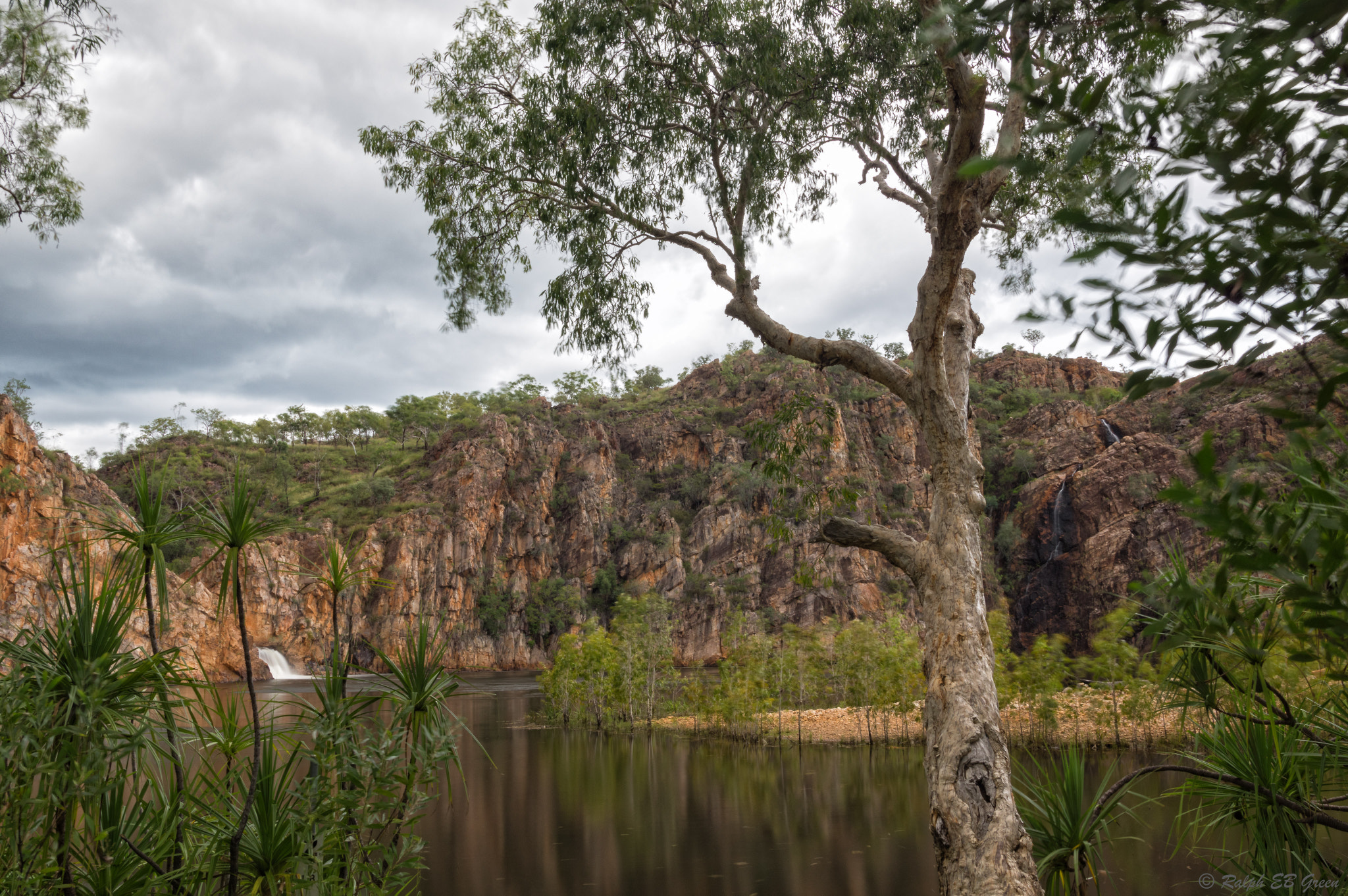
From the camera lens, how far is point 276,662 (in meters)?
36.4

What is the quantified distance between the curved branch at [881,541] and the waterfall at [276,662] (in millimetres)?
37200

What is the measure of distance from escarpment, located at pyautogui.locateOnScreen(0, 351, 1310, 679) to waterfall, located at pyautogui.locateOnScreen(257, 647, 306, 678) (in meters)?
0.70

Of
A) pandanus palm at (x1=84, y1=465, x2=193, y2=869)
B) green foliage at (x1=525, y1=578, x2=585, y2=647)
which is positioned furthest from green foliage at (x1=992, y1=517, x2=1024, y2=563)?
pandanus palm at (x1=84, y1=465, x2=193, y2=869)

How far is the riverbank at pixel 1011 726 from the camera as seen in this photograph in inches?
601

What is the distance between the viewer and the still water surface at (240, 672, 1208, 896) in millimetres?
8781

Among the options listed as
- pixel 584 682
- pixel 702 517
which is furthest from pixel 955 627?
pixel 702 517

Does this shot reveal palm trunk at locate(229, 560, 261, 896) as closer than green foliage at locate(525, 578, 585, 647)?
Yes

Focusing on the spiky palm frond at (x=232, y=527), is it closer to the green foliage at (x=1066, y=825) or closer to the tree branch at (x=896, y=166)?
the green foliage at (x=1066, y=825)

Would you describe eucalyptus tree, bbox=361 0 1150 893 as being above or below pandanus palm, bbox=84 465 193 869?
above

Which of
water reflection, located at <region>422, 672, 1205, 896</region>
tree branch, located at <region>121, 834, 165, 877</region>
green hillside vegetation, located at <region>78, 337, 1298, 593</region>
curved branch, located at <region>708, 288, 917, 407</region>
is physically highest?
green hillside vegetation, located at <region>78, 337, 1298, 593</region>

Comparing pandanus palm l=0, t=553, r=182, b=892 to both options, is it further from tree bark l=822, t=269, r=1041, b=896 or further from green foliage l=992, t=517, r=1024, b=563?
green foliage l=992, t=517, r=1024, b=563

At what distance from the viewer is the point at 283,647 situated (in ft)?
124

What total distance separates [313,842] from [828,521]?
142 inches

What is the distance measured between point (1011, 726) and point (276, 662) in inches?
1296
